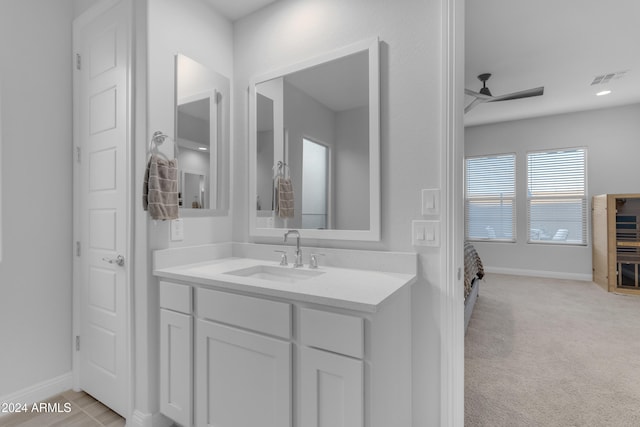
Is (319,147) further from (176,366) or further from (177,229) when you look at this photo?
(176,366)

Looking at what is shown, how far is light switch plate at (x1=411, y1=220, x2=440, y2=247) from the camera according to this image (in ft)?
5.08

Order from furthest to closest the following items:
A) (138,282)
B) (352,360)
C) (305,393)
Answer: (138,282) < (305,393) < (352,360)

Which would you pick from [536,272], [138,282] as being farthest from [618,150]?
[138,282]

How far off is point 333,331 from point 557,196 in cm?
579

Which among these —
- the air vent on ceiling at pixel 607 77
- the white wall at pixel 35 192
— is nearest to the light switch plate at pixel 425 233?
the white wall at pixel 35 192

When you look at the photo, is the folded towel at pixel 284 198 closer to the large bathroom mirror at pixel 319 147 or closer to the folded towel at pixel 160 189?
the large bathroom mirror at pixel 319 147

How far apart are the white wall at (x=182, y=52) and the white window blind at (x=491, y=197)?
5220mm

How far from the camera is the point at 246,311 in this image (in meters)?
1.42

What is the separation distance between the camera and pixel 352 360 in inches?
45.3

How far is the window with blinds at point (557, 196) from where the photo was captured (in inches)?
207

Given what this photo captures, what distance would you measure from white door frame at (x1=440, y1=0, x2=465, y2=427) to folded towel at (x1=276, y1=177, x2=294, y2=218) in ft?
3.01

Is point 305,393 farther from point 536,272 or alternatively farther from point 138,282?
point 536,272

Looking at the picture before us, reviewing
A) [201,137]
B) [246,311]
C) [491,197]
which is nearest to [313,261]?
[246,311]

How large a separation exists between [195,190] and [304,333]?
1.24 m
